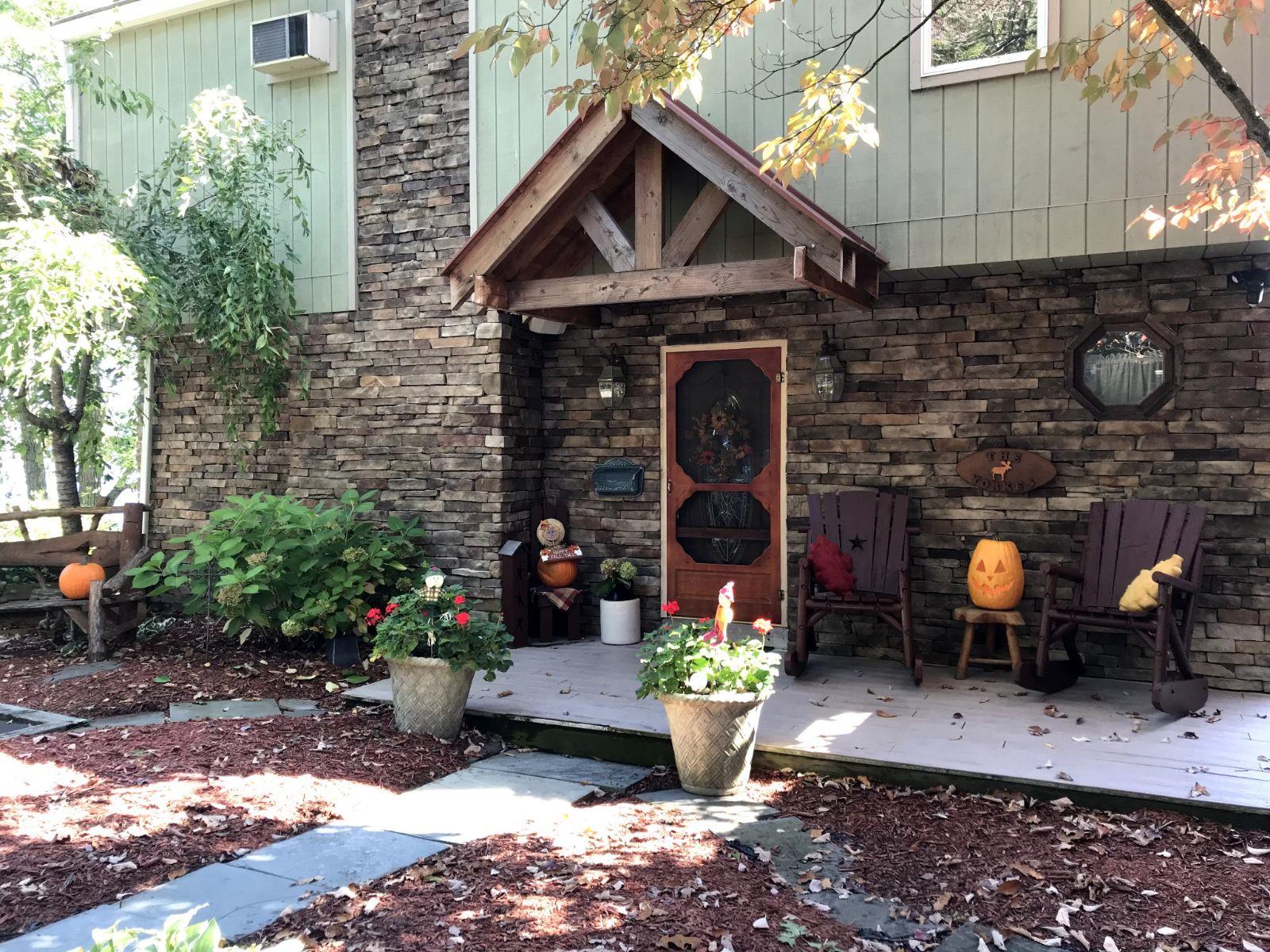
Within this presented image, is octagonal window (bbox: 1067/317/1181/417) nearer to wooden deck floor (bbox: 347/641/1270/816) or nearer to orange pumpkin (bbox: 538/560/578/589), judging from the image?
wooden deck floor (bbox: 347/641/1270/816)

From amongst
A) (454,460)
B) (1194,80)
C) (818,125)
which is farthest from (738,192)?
(454,460)

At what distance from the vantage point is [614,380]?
6.41 metres

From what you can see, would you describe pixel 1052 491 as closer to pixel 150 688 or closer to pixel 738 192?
pixel 738 192

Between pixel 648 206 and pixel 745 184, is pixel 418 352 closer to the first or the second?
pixel 648 206

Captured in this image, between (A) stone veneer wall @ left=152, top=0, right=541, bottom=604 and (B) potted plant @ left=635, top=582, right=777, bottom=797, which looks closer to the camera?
(B) potted plant @ left=635, top=582, right=777, bottom=797

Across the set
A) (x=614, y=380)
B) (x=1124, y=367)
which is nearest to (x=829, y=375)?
(x=614, y=380)

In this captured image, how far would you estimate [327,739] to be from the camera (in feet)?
15.1

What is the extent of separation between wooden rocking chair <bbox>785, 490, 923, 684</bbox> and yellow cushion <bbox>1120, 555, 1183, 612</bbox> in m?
1.03

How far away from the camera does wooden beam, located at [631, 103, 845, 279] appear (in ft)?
14.8

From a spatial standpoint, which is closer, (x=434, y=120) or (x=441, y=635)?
(x=441, y=635)

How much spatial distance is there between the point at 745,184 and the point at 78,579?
493 cm

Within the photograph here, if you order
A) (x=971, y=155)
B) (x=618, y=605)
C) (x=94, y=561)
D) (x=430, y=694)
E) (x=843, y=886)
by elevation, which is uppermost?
(x=971, y=155)

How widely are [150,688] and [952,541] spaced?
15.0 feet

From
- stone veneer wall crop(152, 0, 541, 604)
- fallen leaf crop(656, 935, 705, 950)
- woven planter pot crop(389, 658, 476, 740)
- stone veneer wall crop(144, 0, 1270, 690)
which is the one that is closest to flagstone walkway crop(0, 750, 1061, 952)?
woven planter pot crop(389, 658, 476, 740)
